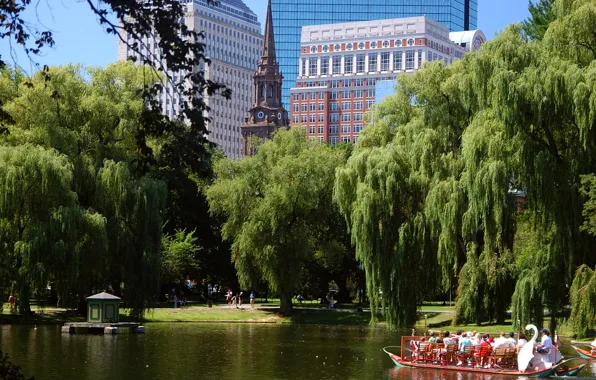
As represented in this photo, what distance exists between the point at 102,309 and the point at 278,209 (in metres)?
15.7

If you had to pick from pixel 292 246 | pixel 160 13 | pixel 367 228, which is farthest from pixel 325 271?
pixel 160 13

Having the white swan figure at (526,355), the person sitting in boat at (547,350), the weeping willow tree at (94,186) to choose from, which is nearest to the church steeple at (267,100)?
the weeping willow tree at (94,186)

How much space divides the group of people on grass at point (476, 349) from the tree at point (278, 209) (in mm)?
27869

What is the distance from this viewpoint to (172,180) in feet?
258

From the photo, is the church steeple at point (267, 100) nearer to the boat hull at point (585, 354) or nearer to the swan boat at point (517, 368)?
the boat hull at point (585, 354)

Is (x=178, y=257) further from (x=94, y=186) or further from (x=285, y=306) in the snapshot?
(x=94, y=186)

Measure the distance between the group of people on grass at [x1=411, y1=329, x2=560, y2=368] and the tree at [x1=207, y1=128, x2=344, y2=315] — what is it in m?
27.9

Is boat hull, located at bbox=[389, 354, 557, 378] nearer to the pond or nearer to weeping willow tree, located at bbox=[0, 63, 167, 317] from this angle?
the pond

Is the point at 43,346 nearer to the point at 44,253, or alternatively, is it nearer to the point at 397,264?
the point at 44,253

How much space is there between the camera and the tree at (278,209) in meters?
62.9

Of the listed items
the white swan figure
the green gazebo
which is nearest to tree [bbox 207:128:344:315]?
the green gazebo

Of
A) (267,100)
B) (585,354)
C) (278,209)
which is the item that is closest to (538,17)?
(278,209)

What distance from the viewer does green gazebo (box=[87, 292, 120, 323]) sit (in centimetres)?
5069

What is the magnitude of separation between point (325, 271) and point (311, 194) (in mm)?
11639
